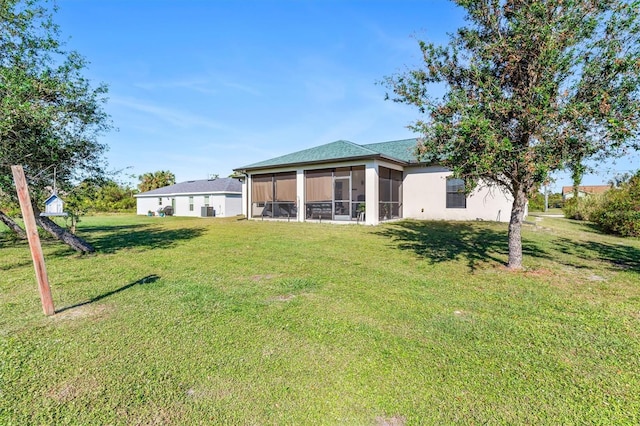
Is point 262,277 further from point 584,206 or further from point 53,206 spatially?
point 584,206

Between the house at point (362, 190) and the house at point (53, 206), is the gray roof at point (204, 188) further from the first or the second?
the house at point (53, 206)

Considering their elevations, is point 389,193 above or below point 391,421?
Result: above

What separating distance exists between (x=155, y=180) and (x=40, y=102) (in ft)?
117

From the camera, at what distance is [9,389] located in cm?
240

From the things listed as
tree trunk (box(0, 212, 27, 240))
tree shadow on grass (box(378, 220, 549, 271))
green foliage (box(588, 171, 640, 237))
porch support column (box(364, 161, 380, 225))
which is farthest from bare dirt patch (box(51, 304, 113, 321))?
green foliage (box(588, 171, 640, 237))

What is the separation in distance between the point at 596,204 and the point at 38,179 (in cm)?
2375

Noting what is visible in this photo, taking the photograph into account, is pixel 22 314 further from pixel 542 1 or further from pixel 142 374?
pixel 542 1

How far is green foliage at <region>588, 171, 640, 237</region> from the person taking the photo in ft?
38.0

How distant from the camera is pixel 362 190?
15078mm

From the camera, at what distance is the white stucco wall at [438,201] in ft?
47.1

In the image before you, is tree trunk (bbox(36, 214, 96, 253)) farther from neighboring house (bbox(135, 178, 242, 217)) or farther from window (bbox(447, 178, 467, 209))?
neighboring house (bbox(135, 178, 242, 217))

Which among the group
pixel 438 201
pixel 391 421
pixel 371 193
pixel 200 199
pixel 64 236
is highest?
pixel 200 199

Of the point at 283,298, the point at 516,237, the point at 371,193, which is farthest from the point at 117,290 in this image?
the point at 371,193

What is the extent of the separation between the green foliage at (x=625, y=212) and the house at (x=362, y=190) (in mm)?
3608
